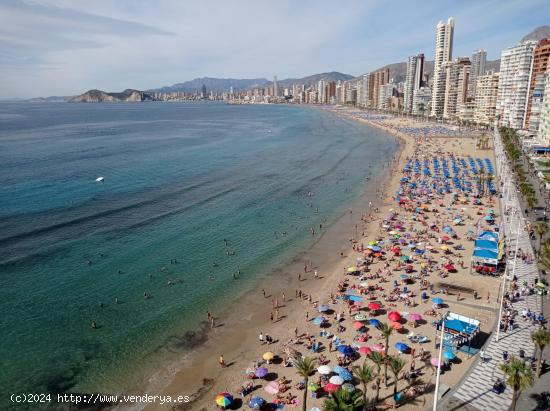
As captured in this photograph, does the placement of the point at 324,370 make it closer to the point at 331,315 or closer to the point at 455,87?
the point at 331,315

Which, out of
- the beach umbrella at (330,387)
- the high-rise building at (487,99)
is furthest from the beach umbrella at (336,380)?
the high-rise building at (487,99)

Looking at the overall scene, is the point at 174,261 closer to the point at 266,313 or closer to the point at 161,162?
the point at 266,313

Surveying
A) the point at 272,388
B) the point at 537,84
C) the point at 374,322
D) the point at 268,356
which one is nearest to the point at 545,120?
the point at 537,84

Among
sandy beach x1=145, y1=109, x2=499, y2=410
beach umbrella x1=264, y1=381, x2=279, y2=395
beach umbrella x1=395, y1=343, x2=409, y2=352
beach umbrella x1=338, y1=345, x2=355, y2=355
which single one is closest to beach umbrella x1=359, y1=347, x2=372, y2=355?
beach umbrella x1=338, y1=345, x2=355, y2=355

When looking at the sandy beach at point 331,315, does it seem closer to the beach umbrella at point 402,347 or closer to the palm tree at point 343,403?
the beach umbrella at point 402,347

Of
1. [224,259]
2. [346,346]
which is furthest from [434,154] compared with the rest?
[346,346]

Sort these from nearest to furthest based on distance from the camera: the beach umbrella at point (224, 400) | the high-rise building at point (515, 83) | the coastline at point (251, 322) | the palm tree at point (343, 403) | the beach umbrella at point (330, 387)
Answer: the palm tree at point (343, 403) → the beach umbrella at point (224, 400) → the beach umbrella at point (330, 387) → the coastline at point (251, 322) → the high-rise building at point (515, 83)
